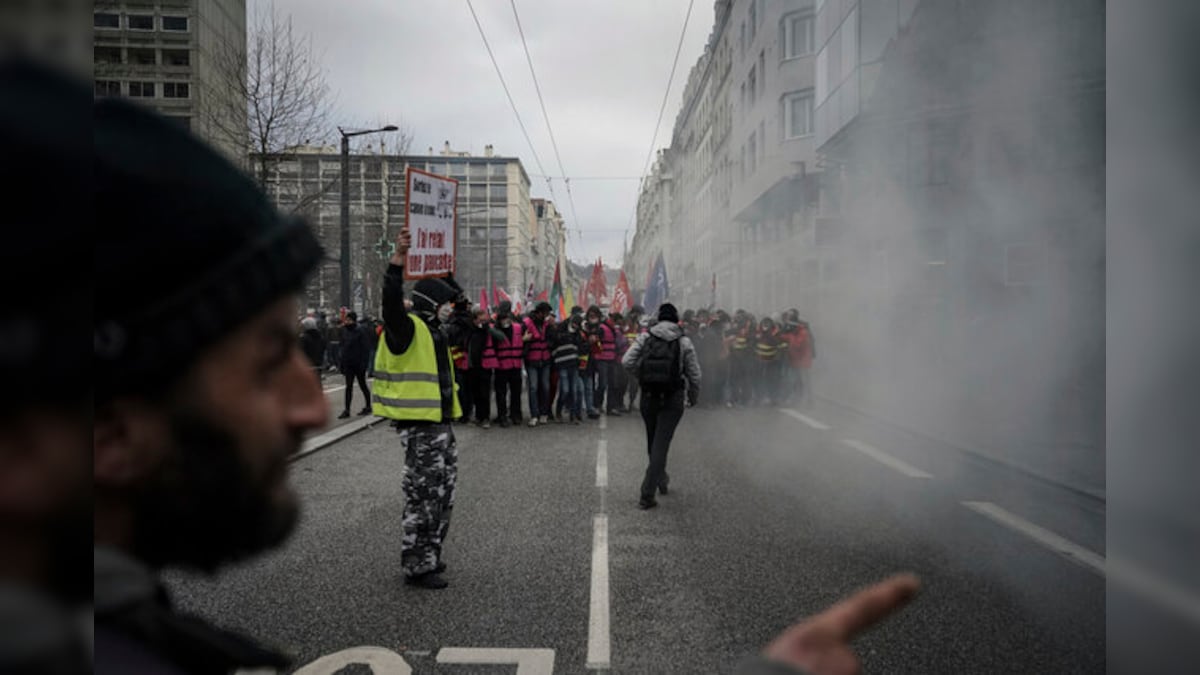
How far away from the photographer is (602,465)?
6875mm

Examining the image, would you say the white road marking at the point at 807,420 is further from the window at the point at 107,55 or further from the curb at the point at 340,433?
the window at the point at 107,55

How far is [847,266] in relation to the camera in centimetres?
905

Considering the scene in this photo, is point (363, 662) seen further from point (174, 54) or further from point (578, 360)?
point (578, 360)

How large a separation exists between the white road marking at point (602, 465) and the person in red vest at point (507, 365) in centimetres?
203

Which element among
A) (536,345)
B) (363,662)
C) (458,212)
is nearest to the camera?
(363,662)

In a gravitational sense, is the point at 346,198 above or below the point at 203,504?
above

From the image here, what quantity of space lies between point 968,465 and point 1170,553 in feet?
11.7

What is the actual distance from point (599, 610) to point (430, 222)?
303 cm

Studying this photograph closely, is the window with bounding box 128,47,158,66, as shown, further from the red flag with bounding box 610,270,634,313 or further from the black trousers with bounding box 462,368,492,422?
the red flag with bounding box 610,270,634,313

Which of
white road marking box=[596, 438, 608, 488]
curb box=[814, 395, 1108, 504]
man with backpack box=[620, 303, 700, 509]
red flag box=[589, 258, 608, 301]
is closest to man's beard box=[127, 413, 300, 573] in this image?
man with backpack box=[620, 303, 700, 509]

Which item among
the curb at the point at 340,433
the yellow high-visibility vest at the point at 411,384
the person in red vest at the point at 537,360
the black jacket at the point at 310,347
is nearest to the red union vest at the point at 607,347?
→ the person in red vest at the point at 537,360

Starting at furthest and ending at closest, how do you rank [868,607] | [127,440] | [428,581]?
1. [428,581]
2. [868,607]
3. [127,440]

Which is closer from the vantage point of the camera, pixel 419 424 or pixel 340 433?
pixel 419 424

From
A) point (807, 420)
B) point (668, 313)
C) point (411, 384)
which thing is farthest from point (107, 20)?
point (807, 420)
